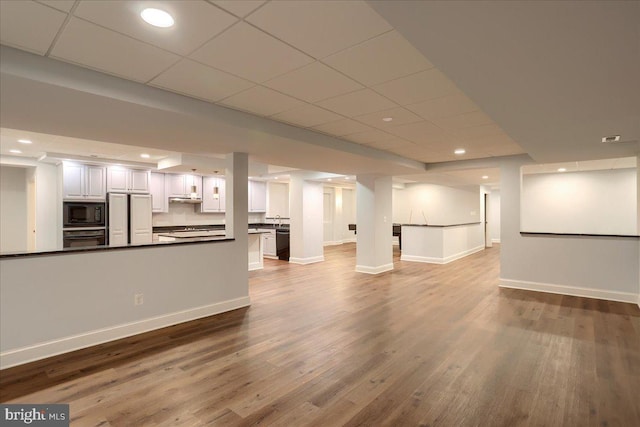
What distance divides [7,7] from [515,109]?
136 inches

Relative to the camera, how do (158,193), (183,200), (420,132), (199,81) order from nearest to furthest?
(199,81), (420,132), (158,193), (183,200)

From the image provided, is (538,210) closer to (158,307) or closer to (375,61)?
(375,61)

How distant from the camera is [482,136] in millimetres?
4414

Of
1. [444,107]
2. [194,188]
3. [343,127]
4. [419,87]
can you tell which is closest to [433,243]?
[343,127]

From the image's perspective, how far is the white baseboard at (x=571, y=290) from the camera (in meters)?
5.00

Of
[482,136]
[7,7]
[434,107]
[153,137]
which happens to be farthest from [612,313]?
[7,7]

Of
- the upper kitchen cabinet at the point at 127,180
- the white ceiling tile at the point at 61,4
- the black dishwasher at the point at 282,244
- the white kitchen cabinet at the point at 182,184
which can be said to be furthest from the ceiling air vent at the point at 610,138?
the upper kitchen cabinet at the point at 127,180

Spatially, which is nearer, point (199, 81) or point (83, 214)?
point (199, 81)

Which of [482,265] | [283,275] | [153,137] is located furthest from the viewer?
[482,265]

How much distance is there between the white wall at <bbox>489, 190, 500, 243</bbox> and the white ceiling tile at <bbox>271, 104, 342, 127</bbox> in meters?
11.7

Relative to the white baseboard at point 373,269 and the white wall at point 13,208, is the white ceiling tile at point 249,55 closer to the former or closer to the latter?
the white baseboard at point 373,269

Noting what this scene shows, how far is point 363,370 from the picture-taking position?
2.81m

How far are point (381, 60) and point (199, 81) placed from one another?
4.65ft

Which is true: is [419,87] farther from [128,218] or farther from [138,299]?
[128,218]
